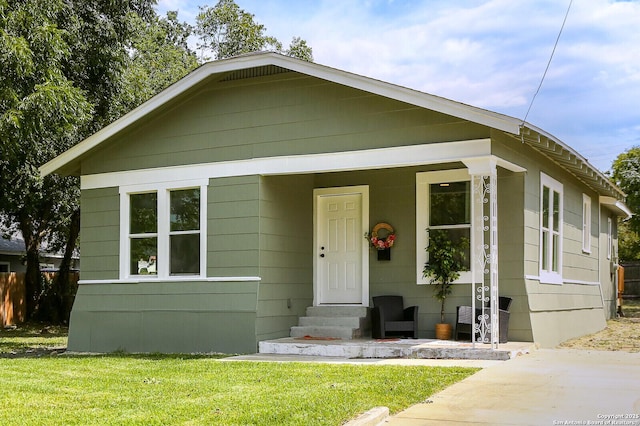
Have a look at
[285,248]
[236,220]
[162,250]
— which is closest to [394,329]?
[285,248]

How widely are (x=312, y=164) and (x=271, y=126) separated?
3.35ft

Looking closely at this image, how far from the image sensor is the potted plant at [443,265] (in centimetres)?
1207

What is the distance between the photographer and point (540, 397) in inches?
294

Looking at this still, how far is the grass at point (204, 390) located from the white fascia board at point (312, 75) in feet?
11.2

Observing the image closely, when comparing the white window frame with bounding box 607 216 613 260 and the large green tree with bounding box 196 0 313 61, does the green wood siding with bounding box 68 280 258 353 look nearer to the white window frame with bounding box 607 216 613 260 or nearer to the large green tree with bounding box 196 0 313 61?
the white window frame with bounding box 607 216 613 260

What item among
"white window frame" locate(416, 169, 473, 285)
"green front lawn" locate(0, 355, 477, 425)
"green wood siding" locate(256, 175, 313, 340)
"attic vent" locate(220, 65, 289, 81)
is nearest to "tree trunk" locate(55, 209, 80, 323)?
"green wood siding" locate(256, 175, 313, 340)

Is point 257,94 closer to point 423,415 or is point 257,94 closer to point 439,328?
point 439,328

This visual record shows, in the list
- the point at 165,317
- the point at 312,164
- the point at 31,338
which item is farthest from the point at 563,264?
the point at 31,338

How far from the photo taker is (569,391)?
774cm

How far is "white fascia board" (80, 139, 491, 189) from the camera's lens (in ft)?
35.6

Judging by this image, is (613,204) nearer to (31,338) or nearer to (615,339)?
(615,339)

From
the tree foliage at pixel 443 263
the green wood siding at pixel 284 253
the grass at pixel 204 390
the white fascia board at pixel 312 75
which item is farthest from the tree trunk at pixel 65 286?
the tree foliage at pixel 443 263

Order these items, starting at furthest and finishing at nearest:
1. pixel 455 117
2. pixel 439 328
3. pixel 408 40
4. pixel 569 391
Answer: pixel 439 328, pixel 455 117, pixel 408 40, pixel 569 391

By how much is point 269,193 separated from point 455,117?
Result: 3287mm
